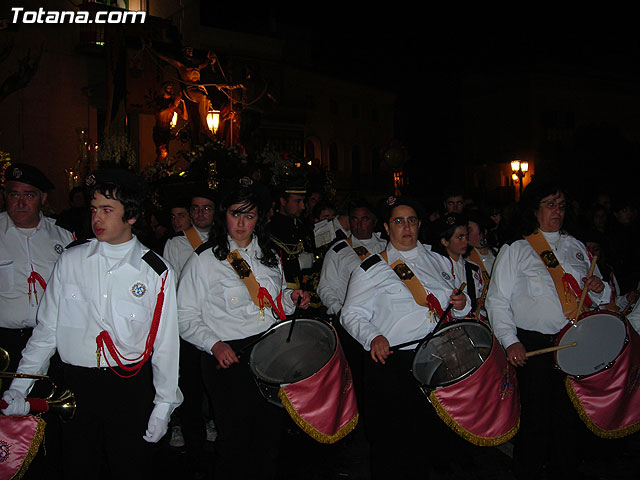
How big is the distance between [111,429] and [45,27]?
19192mm

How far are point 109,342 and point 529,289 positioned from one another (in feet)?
10.0

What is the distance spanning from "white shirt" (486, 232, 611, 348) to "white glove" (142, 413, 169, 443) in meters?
2.46

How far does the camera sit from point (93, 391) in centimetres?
322

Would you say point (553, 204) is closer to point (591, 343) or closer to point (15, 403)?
point (591, 343)

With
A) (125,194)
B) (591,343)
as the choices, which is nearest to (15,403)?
(125,194)

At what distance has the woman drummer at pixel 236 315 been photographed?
377 cm

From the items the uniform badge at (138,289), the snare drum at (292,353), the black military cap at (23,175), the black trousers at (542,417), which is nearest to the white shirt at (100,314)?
the uniform badge at (138,289)

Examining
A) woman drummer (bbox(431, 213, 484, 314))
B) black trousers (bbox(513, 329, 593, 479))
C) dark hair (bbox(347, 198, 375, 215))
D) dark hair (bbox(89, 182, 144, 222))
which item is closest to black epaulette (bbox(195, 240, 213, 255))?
dark hair (bbox(89, 182, 144, 222))

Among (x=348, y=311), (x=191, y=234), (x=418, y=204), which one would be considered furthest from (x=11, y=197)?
(x=418, y=204)

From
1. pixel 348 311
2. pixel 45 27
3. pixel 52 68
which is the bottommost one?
pixel 348 311

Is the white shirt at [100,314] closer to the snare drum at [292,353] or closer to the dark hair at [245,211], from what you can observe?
the snare drum at [292,353]

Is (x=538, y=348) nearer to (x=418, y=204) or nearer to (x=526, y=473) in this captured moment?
(x=526, y=473)

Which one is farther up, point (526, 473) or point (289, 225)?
point (289, 225)

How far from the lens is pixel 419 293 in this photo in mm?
4105
